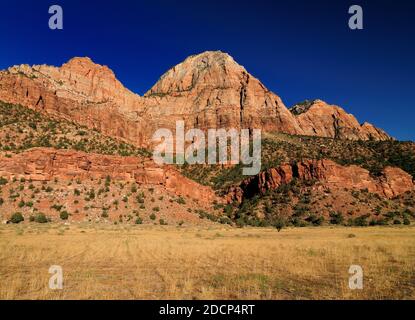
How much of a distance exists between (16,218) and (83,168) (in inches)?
666

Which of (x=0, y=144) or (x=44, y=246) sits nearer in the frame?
(x=44, y=246)

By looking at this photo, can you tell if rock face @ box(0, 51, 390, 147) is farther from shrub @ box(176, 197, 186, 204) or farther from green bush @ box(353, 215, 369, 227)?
green bush @ box(353, 215, 369, 227)

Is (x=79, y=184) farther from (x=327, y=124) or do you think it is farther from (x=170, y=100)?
(x=327, y=124)

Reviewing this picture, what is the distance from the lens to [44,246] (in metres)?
19.8

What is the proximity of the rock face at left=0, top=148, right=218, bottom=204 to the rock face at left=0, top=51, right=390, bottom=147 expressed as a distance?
120 ft

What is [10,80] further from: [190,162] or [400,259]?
[400,259]

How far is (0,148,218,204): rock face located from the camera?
52562 mm

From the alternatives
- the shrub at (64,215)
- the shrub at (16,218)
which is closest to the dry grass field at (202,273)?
the shrub at (16,218)

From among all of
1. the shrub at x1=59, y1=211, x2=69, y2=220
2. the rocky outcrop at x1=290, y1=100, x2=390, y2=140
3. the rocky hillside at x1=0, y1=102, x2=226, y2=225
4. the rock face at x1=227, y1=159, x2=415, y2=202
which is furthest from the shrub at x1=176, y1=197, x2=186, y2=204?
the rocky outcrop at x1=290, y1=100, x2=390, y2=140

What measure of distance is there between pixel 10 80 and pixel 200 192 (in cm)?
5757

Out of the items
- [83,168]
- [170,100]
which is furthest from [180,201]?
[170,100]

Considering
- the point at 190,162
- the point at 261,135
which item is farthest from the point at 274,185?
the point at 261,135

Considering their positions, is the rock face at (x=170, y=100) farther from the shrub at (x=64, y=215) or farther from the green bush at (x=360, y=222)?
the green bush at (x=360, y=222)
